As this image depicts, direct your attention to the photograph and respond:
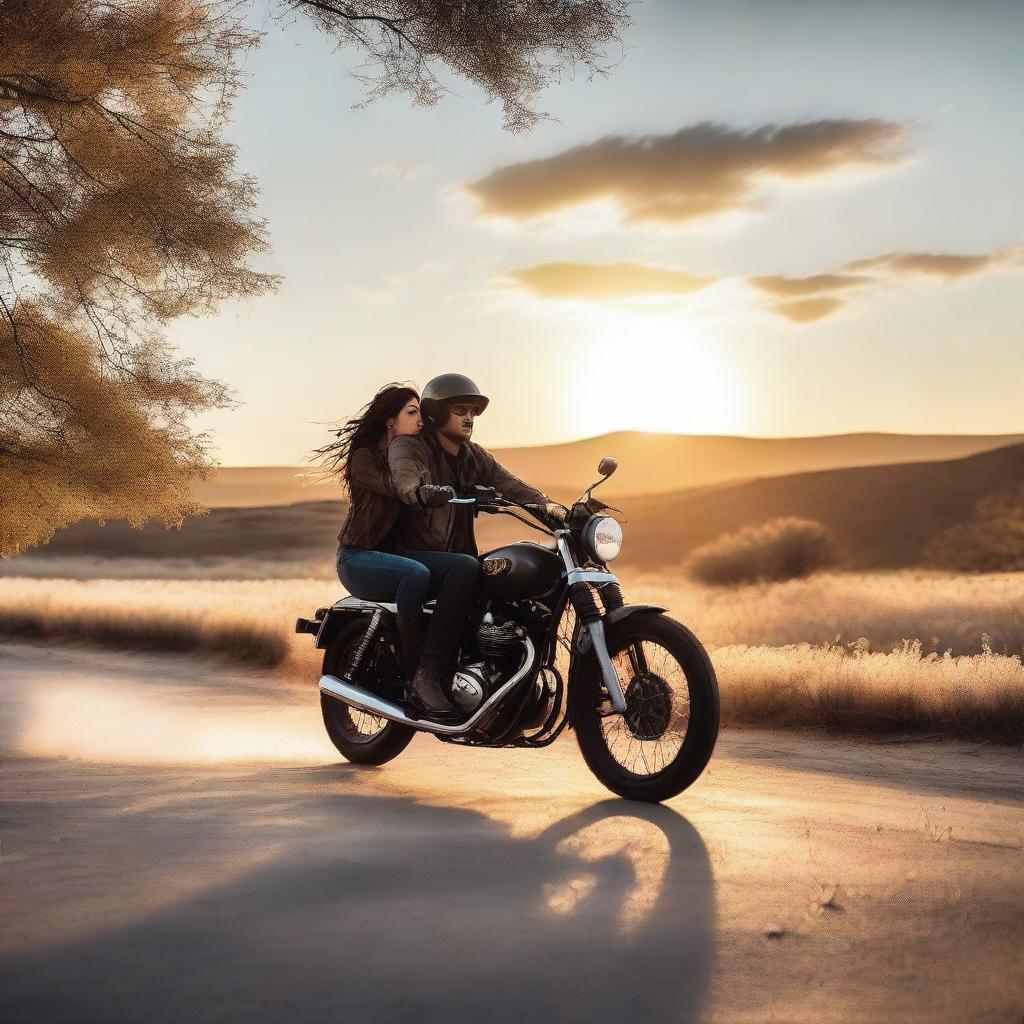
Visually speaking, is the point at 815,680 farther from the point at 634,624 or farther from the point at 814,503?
the point at 814,503

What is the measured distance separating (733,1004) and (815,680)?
7.33m

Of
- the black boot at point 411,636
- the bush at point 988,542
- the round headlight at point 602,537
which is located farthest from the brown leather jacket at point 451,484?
the bush at point 988,542

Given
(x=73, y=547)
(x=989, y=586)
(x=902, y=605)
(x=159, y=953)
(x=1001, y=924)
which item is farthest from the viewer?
(x=73, y=547)

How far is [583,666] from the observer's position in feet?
20.9

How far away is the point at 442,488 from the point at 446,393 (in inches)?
28.7

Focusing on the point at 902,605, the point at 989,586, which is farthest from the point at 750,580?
the point at 902,605

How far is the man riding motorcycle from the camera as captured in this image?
6.60 meters

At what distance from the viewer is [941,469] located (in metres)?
49.0

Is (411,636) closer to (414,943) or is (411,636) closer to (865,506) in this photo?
(414,943)

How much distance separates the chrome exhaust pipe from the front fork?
348 mm

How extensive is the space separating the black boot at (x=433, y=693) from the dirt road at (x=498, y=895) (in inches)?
16.0

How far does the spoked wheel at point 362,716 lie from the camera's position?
7.54m

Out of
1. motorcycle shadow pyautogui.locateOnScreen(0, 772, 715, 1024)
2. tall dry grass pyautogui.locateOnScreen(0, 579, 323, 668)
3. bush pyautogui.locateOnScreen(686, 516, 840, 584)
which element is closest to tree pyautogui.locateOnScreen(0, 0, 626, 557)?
tall dry grass pyautogui.locateOnScreen(0, 579, 323, 668)

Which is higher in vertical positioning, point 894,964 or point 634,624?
point 634,624
